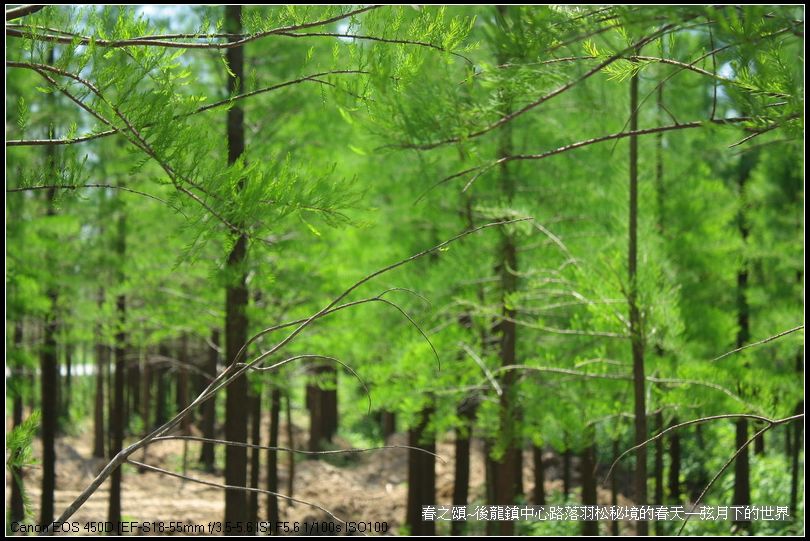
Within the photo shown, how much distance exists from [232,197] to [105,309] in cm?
843

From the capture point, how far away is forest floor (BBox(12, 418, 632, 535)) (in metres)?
14.1

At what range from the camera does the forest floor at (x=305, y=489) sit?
14.1m

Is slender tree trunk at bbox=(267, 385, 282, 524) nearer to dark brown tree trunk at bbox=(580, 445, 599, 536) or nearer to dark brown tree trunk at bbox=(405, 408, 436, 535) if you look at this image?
dark brown tree trunk at bbox=(405, 408, 436, 535)

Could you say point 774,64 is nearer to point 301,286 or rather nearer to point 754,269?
point 301,286

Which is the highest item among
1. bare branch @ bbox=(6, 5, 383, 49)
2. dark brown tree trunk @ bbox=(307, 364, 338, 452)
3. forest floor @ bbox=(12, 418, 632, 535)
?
bare branch @ bbox=(6, 5, 383, 49)

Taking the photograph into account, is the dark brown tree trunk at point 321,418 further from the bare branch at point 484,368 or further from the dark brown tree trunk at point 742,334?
the bare branch at point 484,368

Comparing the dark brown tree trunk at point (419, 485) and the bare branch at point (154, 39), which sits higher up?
the bare branch at point (154, 39)

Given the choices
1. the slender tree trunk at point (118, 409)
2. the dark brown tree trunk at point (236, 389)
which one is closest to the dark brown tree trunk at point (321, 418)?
the slender tree trunk at point (118, 409)

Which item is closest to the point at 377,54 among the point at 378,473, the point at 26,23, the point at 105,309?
the point at 26,23

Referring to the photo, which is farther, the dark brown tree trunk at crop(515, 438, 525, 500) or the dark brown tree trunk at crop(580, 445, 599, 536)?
the dark brown tree trunk at crop(515, 438, 525, 500)

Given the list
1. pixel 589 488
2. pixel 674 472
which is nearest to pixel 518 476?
pixel 674 472

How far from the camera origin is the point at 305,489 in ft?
54.4

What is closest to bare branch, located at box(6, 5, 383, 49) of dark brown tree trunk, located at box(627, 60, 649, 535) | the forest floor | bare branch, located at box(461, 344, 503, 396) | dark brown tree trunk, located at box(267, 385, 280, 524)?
dark brown tree trunk, located at box(627, 60, 649, 535)

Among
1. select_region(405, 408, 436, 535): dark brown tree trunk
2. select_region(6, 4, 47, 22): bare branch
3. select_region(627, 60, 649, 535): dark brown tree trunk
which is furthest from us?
select_region(405, 408, 436, 535): dark brown tree trunk
